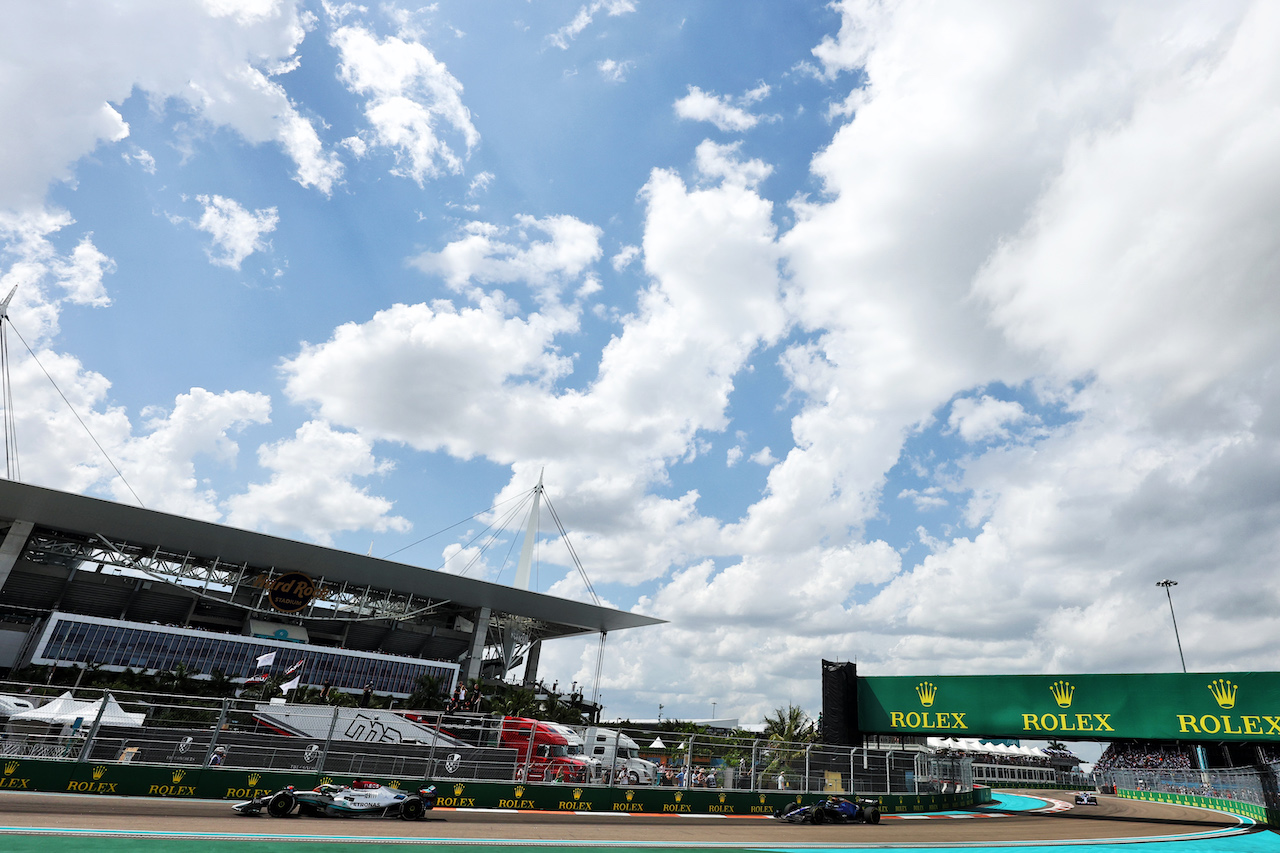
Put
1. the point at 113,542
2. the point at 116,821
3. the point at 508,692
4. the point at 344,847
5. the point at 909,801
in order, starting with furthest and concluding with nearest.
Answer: the point at 508,692 → the point at 113,542 → the point at 909,801 → the point at 116,821 → the point at 344,847

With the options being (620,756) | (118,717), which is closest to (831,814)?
(620,756)

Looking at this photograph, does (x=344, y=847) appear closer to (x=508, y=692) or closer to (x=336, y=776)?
(x=336, y=776)

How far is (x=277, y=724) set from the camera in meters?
20.0

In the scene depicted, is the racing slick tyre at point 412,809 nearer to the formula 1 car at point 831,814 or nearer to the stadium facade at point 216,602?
the formula 1 car at point 831,814

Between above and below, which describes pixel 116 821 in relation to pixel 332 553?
below

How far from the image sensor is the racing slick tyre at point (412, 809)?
618 inches

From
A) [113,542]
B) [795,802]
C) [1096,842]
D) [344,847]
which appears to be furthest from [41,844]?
[113,542]

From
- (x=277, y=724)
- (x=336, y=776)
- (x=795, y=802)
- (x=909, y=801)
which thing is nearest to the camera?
(x=336, y=776)

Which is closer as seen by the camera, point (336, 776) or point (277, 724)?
point (336, 776)

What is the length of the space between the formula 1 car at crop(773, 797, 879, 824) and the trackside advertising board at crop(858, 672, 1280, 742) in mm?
13381

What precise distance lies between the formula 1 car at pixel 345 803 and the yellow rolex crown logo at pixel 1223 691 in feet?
104

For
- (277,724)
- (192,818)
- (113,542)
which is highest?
(113,542)

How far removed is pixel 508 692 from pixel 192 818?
204ft

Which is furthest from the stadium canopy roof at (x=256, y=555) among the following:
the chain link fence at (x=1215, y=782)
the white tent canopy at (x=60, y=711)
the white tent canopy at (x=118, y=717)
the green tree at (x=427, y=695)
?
the chain link fence at (x=1215, y=782)
